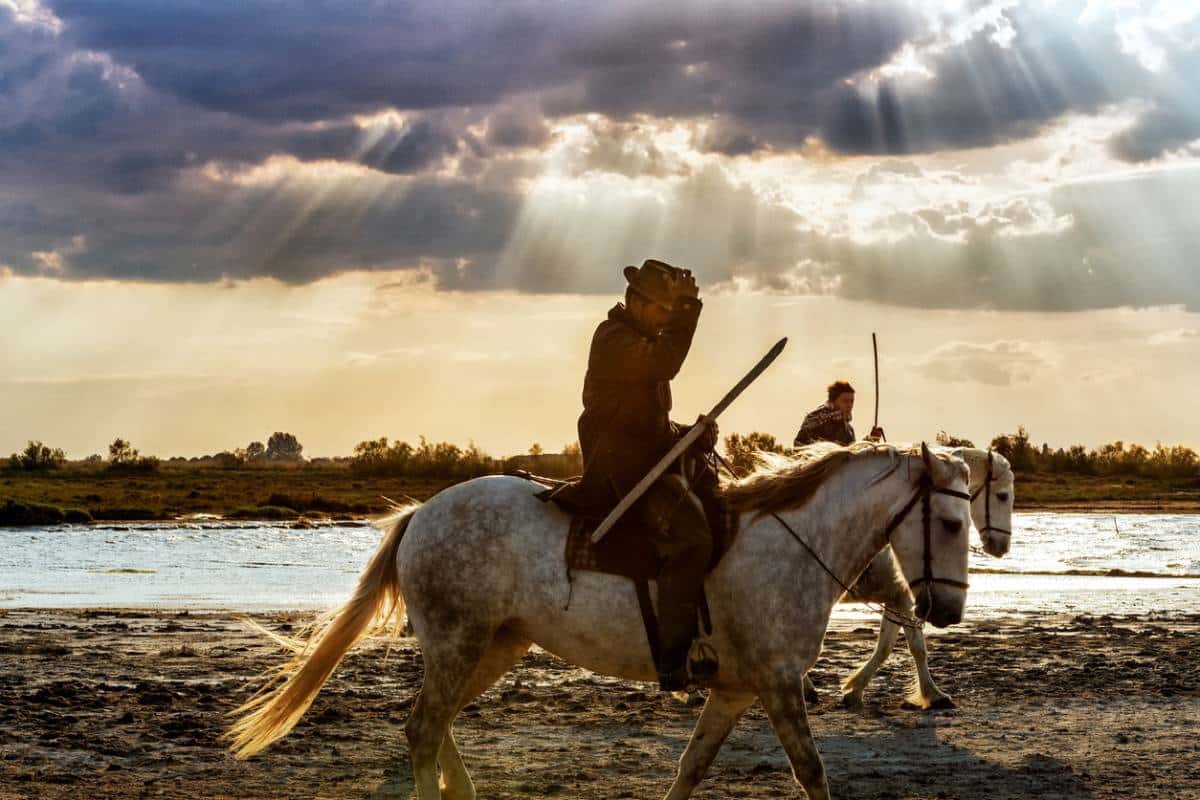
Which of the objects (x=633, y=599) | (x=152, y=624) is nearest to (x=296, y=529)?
(x=152, y=624)

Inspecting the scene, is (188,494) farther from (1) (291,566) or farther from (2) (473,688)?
(2) (473,688)

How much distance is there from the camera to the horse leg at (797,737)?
6.25 m

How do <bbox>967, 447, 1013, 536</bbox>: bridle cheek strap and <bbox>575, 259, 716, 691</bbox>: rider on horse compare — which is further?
<bbox>967, 447, 1013, 536</bbox>: bridle cheek strap

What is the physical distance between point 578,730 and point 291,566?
16732 millimetres

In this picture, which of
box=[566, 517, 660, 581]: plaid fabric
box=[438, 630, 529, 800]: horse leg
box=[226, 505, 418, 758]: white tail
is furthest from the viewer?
box=[226, 505, 418, 758]: white tail

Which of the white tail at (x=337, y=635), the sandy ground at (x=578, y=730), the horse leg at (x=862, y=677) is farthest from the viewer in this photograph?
the horse leg at (x=862, y=677)

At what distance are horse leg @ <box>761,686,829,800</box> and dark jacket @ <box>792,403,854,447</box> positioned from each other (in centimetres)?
452

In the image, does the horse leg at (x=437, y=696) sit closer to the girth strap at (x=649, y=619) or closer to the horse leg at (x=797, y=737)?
the girth strap at (x=649, y=619)

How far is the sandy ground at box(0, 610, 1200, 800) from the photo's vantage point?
8.08 metres

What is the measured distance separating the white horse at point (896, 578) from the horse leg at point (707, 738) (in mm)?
2574

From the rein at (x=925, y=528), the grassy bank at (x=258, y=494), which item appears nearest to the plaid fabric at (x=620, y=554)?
the rein at (x=925, y=528)

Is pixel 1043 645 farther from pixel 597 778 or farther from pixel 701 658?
pixel 701 658

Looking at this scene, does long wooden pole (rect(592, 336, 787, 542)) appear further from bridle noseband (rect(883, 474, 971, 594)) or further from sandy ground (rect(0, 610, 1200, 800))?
sandy ground (rect(0, 610, 1200, 800))

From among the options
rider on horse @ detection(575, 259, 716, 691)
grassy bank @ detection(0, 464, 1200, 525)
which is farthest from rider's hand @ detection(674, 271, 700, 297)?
grassy bank @ detection(0, 464, 1200, 525)
